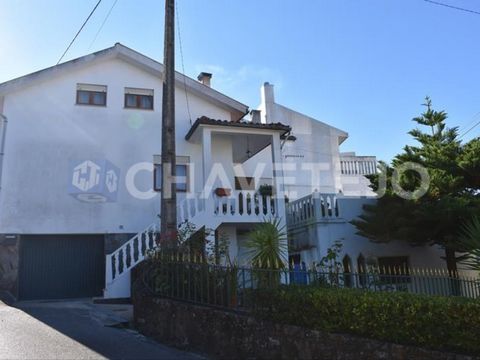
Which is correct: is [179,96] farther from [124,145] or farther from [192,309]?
[192,309]

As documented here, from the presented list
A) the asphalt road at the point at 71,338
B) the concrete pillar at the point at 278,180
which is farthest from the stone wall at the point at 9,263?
the concrete pillar at the point at 278,180

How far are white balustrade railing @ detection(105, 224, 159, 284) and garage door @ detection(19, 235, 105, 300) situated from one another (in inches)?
61.1

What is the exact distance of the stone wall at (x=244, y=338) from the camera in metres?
5.30

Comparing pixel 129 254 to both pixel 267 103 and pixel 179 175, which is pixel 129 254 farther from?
pixel 267 103

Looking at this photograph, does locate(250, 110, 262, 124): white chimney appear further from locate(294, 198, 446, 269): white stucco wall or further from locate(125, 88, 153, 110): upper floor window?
locate(294, 198, 446, 269): white stucco wall

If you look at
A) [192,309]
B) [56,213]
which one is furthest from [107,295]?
[192,309]

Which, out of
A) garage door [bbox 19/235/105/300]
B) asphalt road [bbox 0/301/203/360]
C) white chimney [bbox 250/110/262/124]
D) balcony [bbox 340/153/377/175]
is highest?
white chimney [bbox 250/110/262/124]

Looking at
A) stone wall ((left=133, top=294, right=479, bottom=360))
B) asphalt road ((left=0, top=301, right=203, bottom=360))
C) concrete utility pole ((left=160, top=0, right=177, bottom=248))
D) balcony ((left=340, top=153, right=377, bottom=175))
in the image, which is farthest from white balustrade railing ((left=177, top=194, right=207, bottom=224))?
balcony ((left=340, top=153, right=377, bottom=175))

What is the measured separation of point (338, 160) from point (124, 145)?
38.0 feet

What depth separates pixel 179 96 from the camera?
15.6 meters

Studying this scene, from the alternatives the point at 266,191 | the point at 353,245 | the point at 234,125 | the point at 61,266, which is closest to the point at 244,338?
the point at 353,245

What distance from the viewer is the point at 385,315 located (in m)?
5.34

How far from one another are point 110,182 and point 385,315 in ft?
34.0

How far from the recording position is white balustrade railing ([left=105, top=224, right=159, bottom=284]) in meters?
12.0
